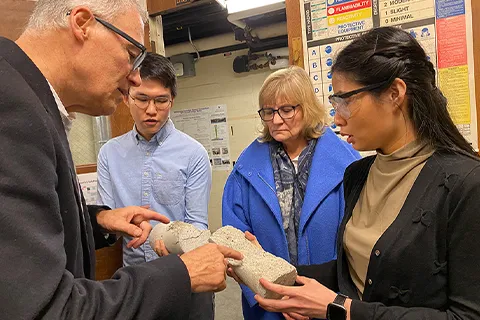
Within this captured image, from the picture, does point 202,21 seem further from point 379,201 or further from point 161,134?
point 379,201

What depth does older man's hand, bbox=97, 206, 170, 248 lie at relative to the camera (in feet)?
4.44

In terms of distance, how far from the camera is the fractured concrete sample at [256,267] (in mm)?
1144

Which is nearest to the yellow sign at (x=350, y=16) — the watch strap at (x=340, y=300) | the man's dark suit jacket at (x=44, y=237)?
the watch strap at (x=340, y=300)

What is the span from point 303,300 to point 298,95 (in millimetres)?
919

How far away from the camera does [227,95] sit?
191 inches

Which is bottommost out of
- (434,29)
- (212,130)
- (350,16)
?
(212,130)

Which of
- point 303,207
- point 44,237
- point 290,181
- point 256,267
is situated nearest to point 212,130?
point 290,181

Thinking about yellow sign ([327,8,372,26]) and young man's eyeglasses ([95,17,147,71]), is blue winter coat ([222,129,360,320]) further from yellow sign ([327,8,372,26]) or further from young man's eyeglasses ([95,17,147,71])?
young man's eyeglasses ([95,17,147,71])

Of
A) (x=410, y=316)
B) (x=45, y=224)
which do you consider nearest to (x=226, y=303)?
(x=410, y=316)

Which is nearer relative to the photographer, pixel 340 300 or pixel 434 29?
pixel 340 300

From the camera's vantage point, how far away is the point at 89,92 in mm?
969

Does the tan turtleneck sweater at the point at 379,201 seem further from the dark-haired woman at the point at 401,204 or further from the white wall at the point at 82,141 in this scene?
the white wall at the point at 82,141

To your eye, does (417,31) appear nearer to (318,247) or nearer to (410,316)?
(318,247)

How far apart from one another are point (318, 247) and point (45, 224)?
1109 mm
